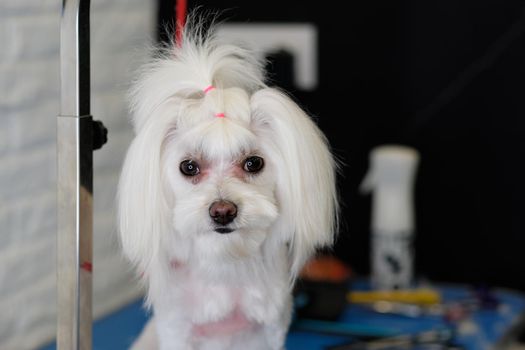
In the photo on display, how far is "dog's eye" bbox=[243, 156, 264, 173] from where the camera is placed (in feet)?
2.42

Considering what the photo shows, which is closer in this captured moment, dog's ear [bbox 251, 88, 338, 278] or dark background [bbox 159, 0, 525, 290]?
dog's ear [bbox 251, 88, 338, 278]

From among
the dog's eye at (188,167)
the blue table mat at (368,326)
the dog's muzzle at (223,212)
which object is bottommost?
the blue table mat at (368,326)

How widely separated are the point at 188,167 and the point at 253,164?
0.21 feet

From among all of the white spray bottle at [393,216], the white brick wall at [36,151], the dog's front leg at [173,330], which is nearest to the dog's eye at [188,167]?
the dog's front leg at [173,330]

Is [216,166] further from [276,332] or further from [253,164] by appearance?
[276,332]

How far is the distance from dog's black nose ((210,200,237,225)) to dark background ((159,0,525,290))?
788mm

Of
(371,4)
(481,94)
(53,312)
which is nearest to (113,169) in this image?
(53,312)

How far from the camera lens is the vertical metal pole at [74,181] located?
659mm

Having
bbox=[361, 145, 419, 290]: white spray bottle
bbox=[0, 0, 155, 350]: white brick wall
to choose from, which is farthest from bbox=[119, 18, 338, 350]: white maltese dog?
bbox=[361, 145, 419, 290]: white spray bottle

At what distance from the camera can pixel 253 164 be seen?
0.74 meters

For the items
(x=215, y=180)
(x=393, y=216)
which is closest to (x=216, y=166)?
(x=215, y=180)

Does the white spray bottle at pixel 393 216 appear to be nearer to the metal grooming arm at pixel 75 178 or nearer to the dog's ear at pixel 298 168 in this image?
the dog's ear at pixel 298 168

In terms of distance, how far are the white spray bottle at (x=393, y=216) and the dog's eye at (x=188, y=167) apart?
73 centimetres

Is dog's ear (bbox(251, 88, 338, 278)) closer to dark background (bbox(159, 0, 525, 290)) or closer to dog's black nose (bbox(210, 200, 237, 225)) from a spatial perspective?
dog's black nose (bbox(210, 200, 237, 225))
